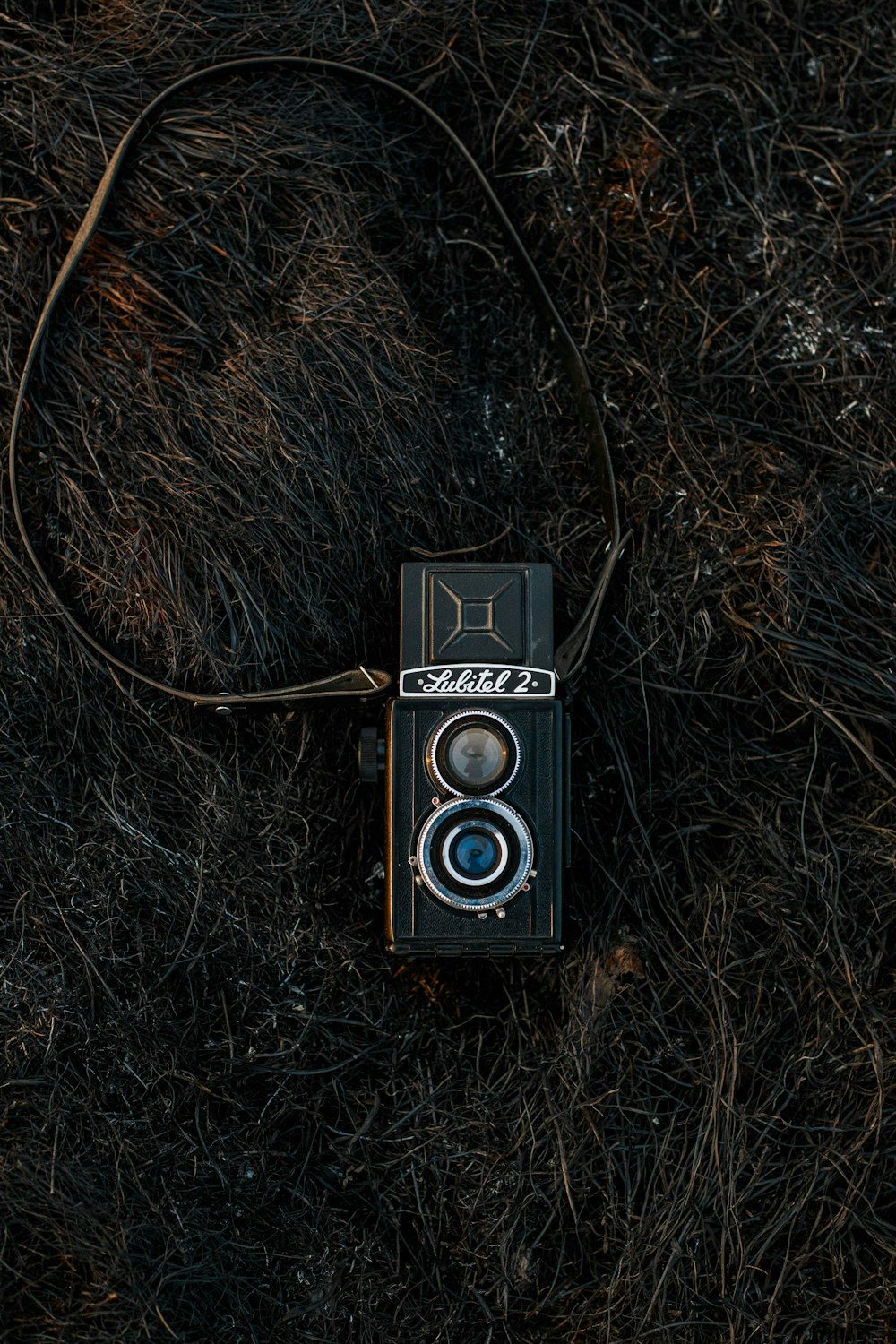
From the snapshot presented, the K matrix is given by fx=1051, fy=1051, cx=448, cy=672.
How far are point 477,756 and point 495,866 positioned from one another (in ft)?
0.74

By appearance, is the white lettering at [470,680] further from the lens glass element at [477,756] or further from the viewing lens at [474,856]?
the viewing lens at [474,856]

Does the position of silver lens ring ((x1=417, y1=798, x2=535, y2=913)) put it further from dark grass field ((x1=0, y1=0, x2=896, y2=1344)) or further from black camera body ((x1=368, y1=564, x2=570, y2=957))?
dark grass field ((x1=0, y1=0, x2=896, y2=1344))

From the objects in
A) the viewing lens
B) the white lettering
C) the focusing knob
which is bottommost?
the viewing lens

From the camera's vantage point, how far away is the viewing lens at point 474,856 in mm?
2148

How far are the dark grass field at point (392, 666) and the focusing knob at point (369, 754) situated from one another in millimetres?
231

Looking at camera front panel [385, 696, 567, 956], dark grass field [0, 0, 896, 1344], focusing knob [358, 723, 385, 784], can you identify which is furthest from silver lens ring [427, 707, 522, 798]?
dark grass field [0, 0, 896, 1344]

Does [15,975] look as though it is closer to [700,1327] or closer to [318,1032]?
[318,1032]

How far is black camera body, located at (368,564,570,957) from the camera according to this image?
2.14 m

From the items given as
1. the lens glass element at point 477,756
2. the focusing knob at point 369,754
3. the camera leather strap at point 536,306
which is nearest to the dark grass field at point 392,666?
the camera leather strap at point 536,306

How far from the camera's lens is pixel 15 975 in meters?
2.33

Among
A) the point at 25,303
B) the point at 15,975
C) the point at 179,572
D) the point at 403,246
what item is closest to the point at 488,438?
the point at 403,246

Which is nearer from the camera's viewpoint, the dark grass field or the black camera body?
the black camera body

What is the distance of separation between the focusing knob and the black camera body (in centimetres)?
3

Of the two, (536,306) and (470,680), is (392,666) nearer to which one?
(470,680)
